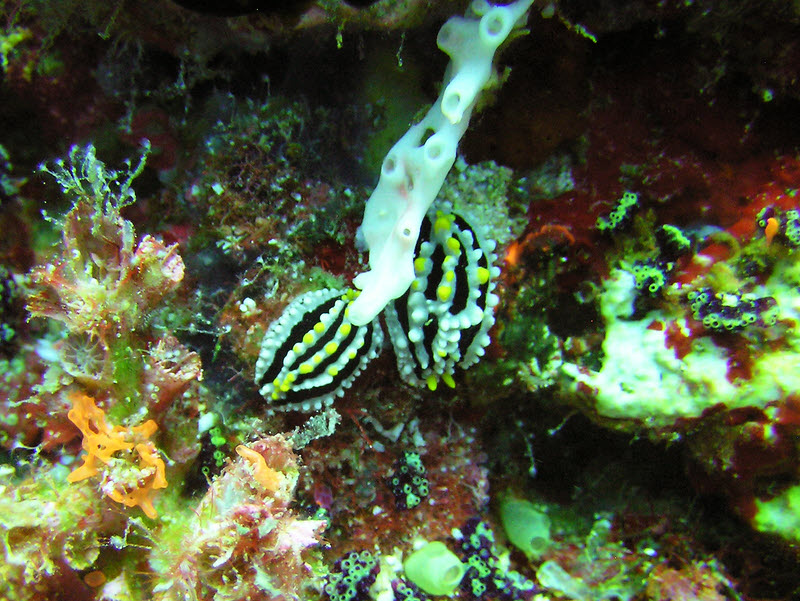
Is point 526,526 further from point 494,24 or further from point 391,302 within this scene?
point 494,24

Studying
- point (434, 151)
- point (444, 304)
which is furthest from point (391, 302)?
point (434, 151)

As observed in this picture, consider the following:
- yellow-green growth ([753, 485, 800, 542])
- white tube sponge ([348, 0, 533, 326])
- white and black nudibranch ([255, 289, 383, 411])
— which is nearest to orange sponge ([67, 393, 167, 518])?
white and black nudibranch ([255, 289, 383, 411])

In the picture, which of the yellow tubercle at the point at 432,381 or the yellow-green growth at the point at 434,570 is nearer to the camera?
the yellow tubercle at the point at 432,381

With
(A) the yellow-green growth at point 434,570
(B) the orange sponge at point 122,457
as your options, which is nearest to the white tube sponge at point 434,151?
(B) the orange sponge at point 122,457

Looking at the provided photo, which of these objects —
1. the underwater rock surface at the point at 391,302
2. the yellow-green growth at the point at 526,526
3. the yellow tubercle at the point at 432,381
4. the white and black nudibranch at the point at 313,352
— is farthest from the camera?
the yellow-green growth at the point at 526,526

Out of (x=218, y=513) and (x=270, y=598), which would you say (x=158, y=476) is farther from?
(x=270, y=598)

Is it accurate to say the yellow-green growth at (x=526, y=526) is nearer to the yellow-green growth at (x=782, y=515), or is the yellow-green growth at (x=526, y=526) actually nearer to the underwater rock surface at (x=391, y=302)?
the underwater rock surface at (x=391, y=302)
